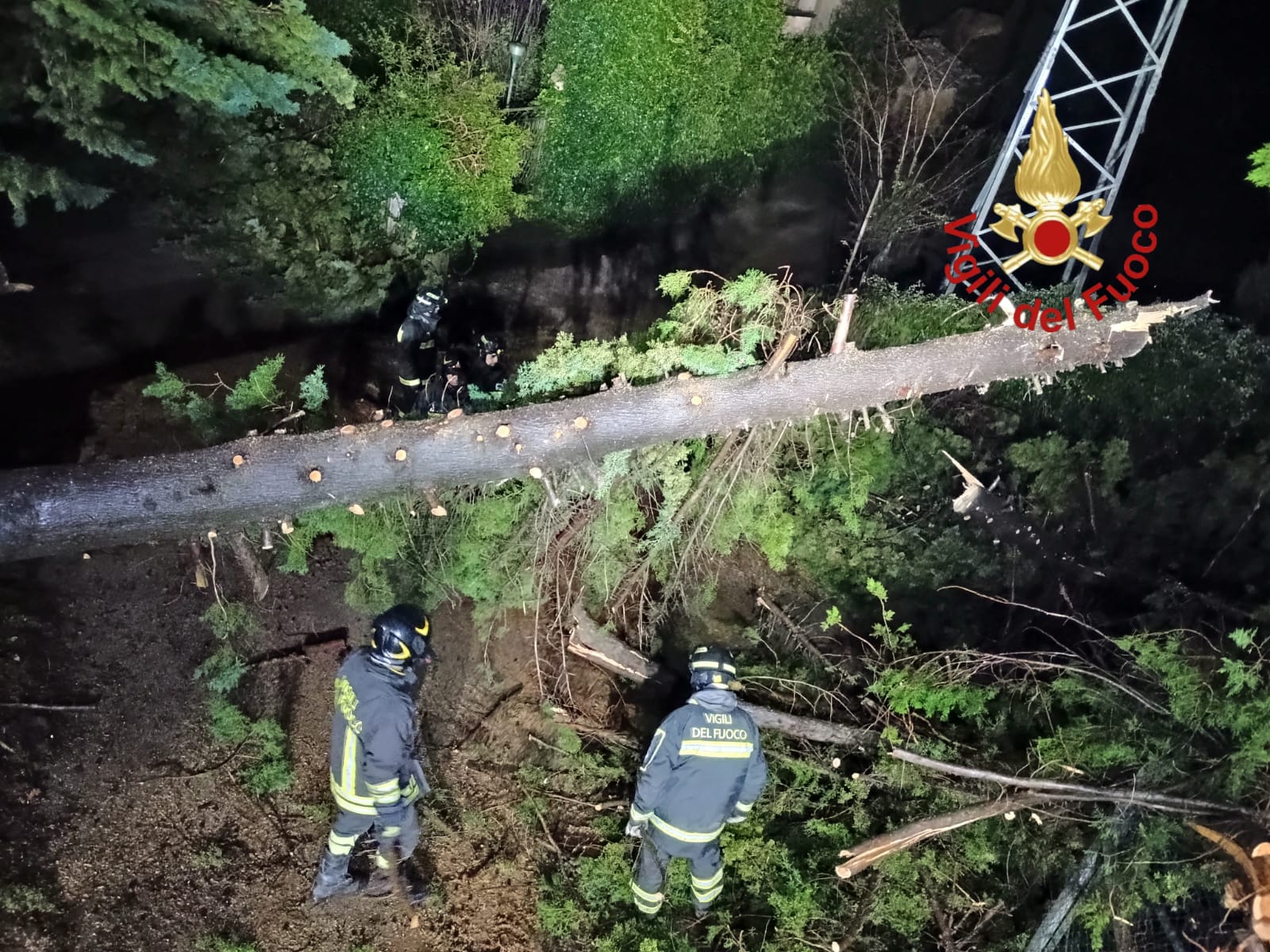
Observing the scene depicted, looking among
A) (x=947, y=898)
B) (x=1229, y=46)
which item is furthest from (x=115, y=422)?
(x=1229, y=46)

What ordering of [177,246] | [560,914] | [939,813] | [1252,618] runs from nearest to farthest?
1. [1252,618]
2. [939,813]
3. [560,914]
4. [177,246]

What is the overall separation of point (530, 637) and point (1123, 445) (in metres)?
4.24

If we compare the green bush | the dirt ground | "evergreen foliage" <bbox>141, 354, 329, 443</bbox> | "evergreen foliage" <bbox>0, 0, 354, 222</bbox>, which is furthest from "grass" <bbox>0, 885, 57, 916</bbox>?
the green bush

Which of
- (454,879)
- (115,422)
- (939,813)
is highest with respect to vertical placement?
(115,422)

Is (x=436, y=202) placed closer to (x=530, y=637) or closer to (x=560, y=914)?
(x=530, y=637)

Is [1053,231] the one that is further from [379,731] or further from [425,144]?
[379,731]

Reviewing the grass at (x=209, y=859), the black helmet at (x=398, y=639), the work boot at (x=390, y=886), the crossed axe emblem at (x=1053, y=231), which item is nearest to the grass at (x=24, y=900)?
the grass at (x=209, y=859)

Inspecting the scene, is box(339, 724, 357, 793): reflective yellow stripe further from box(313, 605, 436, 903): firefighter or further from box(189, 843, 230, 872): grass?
box(189, 843, 230, 872): grass

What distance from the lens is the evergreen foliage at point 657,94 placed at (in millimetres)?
5672

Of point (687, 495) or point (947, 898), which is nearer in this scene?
point (947, 898)

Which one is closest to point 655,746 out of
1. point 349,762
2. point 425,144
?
point 349,762

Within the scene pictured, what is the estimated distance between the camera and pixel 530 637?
550 cm

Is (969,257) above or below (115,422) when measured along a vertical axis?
above

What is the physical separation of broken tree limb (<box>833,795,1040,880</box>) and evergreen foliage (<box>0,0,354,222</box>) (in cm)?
538
